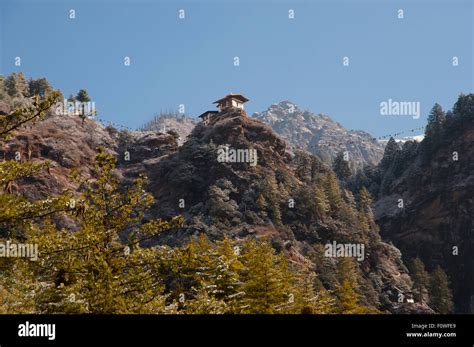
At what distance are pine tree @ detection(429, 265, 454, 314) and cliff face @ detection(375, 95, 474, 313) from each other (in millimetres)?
16739

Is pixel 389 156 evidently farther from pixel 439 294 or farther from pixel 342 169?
pixel 439 294

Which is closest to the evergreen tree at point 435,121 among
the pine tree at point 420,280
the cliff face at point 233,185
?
the cliff face at point 233,185

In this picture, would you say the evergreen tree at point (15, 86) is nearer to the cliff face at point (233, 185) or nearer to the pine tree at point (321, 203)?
the cliff face at point (233, 185)

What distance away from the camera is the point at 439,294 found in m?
88.8

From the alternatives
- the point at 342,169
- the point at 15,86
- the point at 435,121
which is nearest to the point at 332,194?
the point at 435,121

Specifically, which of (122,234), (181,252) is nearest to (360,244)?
(122,234)
